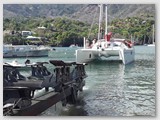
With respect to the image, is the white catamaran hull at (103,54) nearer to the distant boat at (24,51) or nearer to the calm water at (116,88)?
the calm water at (116,88)

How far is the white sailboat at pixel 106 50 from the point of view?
7312 millimetres

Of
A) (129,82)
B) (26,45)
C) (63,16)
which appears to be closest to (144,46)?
(129,82)

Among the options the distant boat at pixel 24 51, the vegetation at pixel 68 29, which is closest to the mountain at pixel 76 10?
the vegetation at pixel 68 29

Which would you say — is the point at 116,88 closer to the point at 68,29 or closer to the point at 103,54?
the point at 103,54

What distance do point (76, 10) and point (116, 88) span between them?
1423mm

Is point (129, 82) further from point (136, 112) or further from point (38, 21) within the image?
point (38, 21)

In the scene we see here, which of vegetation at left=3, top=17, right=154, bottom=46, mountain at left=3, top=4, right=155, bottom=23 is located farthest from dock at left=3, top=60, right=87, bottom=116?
mountain at left=3, top=4, right=155, bottom=23

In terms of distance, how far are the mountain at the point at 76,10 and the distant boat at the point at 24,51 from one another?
0.48 m

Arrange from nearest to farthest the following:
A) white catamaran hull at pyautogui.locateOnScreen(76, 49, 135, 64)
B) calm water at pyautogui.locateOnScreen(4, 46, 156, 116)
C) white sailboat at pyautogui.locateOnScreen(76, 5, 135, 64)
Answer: calm water at pyautogui.locateOnScreen(4, 46, 156, 116) < white sailboat at pyautogui.locateOnScreen(76, 5, 135, 64) < white catamaran hull at pyautogui.locateOnScreen(76, 49, 135, 64)

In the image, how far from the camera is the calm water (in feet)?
Answer: 21.4

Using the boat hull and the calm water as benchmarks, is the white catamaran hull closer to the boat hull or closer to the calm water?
the calm water

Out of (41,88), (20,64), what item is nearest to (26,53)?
(20,64)

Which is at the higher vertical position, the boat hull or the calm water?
the boat hull

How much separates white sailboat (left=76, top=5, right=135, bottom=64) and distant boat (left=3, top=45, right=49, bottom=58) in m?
0.61
